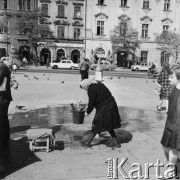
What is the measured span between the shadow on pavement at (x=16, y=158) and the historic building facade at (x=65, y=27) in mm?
39920

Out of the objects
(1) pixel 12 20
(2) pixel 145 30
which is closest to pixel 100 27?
(2) pixel 145 30

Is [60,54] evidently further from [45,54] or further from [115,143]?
[115,143]

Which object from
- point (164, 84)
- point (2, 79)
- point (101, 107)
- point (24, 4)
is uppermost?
point (24, 4)

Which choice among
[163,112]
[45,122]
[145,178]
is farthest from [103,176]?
[163,112]

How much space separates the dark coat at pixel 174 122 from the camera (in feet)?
14.1

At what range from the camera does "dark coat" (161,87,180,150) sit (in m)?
4.31

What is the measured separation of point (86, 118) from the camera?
886 cm

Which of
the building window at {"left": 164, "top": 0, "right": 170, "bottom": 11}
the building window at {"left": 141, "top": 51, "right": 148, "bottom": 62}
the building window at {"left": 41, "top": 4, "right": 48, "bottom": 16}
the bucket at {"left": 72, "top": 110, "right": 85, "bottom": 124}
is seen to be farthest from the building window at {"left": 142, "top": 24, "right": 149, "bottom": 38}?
the bucket at {"left": 72, "top": 110, "right": 85, "bottom": 124}

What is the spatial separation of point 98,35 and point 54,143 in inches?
1597

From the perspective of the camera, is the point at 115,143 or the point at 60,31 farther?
the point at 60,31

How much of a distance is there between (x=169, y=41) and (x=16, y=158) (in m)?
42.2

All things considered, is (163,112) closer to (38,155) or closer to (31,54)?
(38,155)

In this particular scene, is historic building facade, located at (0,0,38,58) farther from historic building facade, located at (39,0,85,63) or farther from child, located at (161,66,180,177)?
child, located at (161,66,180,177)

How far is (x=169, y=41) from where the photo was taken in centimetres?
4431
